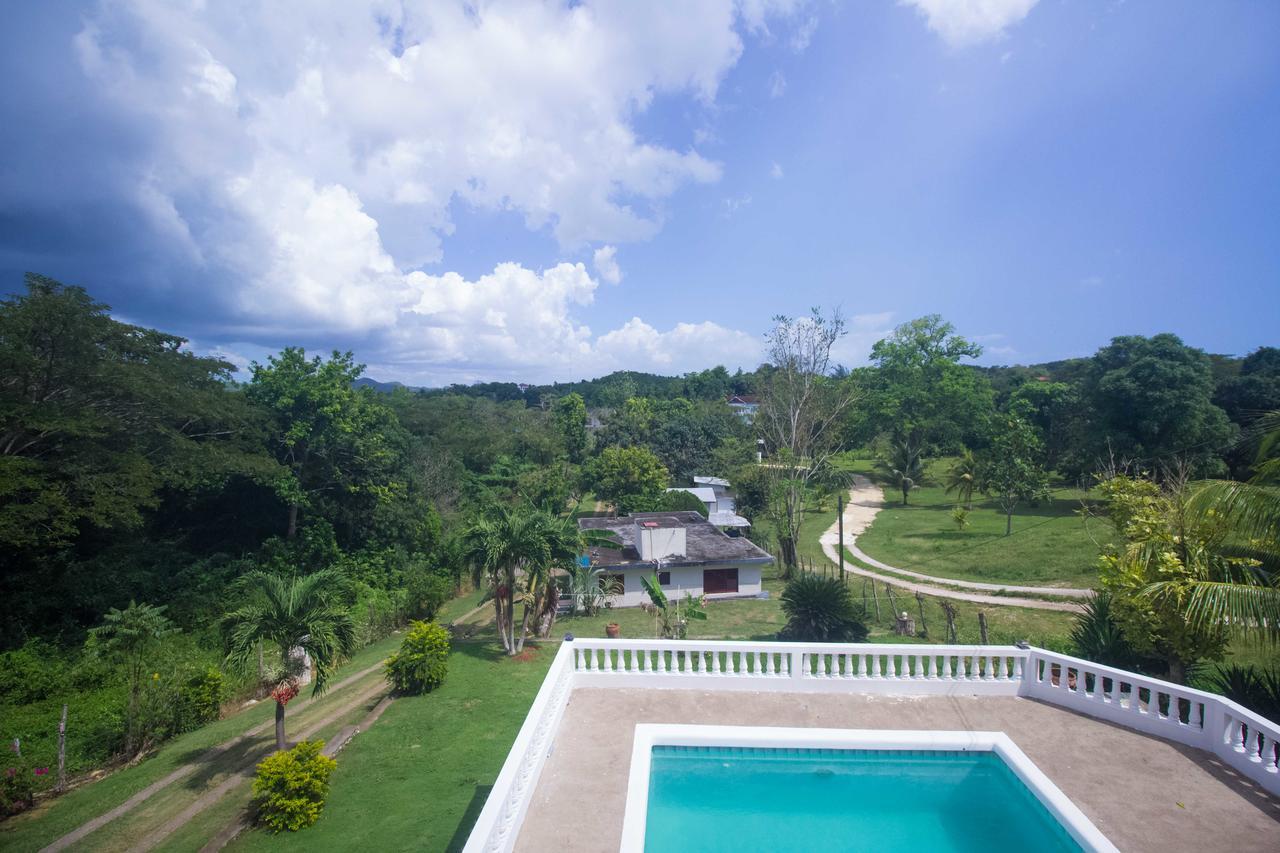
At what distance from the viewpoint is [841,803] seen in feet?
24.8

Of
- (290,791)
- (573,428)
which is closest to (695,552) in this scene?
(290,791)

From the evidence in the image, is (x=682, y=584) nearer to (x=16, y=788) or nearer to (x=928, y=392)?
(x=16, y=788)

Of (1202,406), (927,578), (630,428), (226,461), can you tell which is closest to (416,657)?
(226,461)

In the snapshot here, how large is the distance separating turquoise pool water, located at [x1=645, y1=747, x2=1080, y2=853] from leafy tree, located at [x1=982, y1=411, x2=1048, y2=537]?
2940 cm

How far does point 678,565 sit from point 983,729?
737 inches

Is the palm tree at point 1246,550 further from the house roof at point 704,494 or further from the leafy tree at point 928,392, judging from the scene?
the leafy tree at point 928,392

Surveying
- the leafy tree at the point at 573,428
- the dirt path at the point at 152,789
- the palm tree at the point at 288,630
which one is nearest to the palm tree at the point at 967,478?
the leafy tree at the point at 573,428

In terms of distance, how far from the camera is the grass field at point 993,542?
82.1ft

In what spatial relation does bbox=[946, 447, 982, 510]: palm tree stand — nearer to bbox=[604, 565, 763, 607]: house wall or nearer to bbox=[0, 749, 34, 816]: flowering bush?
bbox=[604, 565, 763, 607]: house wall

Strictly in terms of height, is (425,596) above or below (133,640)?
below

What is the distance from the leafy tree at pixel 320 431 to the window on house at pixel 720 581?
614 inches

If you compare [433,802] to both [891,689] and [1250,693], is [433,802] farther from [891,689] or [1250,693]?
[1250,693]

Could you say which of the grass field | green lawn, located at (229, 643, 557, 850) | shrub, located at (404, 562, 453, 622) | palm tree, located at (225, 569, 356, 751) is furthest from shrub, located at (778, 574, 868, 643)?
shrub, located at (404, 562, 453, 622)

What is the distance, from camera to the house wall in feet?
87.9
